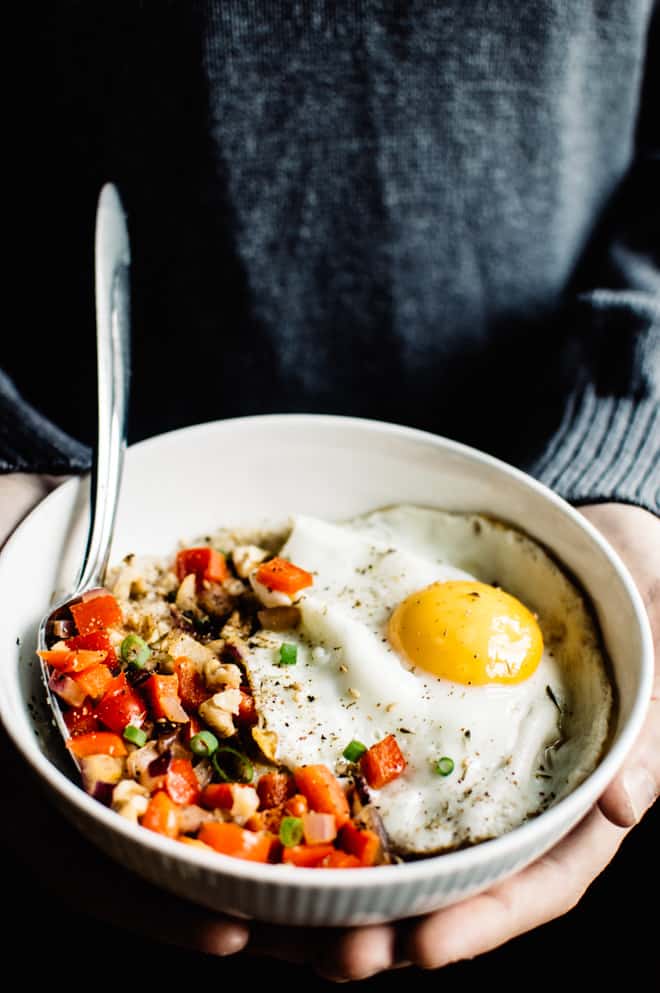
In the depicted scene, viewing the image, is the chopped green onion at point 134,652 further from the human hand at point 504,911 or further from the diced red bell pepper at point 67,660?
the human hand at point 504,911

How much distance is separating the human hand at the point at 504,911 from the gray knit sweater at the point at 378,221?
637 millimetres

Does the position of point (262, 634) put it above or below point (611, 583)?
below

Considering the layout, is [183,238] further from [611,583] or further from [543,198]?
[611,583]

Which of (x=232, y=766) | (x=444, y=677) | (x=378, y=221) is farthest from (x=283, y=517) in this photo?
(x=378, y=221)

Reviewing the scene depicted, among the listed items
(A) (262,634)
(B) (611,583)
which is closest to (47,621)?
(A) (262,634)

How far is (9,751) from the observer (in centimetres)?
126

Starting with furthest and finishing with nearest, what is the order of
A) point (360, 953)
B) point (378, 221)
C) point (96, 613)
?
point (378, 221) → point (96, 613) → point (360, 953)

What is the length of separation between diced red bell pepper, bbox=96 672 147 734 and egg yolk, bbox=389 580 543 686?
1.47 feet

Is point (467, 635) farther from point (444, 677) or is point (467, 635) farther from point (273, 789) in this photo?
point (273, 789)

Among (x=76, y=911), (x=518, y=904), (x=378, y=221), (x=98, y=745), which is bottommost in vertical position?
(x=76, y=911)

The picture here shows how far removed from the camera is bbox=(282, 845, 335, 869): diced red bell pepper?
1139 mm

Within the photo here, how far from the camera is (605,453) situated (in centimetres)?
183

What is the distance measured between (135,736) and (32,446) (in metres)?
0.69

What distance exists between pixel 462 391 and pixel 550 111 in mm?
678
